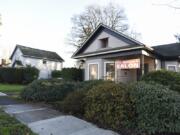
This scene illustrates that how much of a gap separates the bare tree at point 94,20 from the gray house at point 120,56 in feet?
62.9

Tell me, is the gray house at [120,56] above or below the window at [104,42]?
below

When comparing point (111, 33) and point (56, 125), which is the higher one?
point (111, 33)

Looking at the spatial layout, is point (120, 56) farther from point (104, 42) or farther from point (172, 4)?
point (172, 4)

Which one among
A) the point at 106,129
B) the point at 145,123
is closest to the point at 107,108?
the point at 106,129

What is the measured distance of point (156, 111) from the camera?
5938mm

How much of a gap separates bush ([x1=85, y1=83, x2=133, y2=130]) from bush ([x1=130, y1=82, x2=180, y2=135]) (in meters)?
0.31

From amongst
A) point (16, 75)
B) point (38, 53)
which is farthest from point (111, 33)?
point (38, 53)

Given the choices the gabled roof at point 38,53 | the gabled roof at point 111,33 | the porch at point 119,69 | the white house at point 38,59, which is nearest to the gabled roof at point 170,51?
the porch at point 119,69

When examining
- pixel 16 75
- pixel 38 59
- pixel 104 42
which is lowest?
pixel 16 75

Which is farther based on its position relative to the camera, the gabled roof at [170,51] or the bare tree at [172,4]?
the gabled roof at [170,51]

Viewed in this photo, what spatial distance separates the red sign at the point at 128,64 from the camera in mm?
16184

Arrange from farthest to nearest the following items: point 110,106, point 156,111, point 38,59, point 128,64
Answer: point 38,59, point 128,64, point 110,106, point 156,111

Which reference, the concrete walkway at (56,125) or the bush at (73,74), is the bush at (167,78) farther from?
the bush at (73,74)

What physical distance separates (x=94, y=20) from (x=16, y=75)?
62.5 feet
